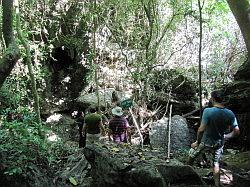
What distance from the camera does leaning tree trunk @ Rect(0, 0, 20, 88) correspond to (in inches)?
230

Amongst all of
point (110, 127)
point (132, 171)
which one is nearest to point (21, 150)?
point (132, 171)

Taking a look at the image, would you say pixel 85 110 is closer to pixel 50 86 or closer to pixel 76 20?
pixel 50 86

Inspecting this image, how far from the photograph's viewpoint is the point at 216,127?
5914 mm

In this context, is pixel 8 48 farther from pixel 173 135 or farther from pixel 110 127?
pixel 173 135

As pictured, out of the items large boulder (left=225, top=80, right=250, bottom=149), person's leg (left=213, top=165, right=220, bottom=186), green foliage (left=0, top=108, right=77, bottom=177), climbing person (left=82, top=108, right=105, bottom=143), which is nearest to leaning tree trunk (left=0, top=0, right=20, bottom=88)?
green foliage (left=0, top=108, right=77, bottom=177)

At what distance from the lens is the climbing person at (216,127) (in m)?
5.86

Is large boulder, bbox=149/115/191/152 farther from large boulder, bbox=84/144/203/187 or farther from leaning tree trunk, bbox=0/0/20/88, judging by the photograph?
leaning tree trunk, bbox=0/0/20/88

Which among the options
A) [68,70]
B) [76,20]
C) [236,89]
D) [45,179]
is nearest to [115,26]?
[76,20]

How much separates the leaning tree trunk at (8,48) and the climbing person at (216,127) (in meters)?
3.22

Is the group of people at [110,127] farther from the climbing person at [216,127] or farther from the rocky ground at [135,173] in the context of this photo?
the climbing person at [216,127]

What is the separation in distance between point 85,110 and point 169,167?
8.28 meters

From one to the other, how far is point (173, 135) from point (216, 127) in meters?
6.14

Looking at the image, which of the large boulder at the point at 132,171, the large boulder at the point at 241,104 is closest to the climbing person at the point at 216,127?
the large boulder at the point at 132,171

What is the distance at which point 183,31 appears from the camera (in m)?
16.5
